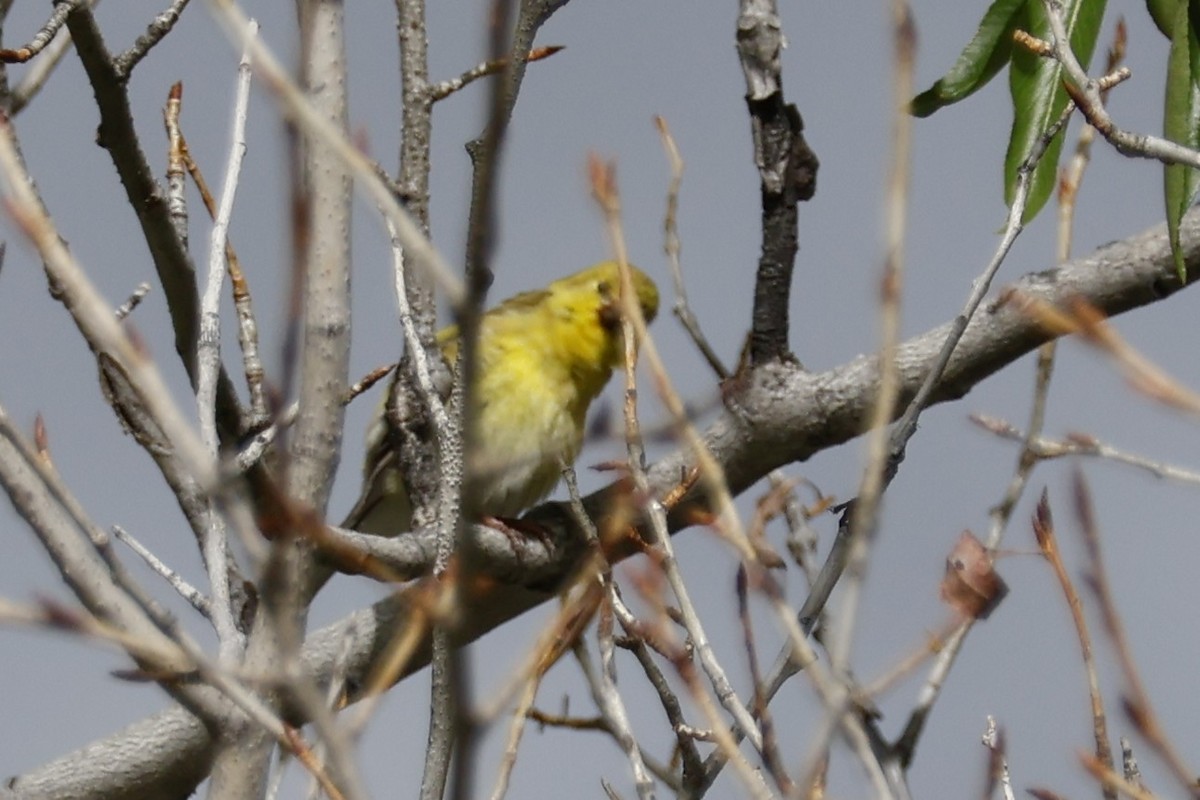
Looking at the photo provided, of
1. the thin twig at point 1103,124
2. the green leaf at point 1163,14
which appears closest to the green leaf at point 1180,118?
the green leaf at point 1163,14

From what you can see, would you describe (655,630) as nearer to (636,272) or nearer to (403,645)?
(403,645)

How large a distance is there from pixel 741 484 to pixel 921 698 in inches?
82.1

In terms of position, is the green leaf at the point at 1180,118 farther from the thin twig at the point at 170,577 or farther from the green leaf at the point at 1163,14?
the thin twig at the point at 170,577

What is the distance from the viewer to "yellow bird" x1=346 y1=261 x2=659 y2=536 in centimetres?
620

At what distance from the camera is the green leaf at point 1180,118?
2.70m

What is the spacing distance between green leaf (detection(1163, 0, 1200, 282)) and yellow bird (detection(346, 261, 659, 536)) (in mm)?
3467

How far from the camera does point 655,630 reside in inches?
111

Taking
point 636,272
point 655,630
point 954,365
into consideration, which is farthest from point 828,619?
point 636,272

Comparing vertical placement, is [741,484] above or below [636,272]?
below

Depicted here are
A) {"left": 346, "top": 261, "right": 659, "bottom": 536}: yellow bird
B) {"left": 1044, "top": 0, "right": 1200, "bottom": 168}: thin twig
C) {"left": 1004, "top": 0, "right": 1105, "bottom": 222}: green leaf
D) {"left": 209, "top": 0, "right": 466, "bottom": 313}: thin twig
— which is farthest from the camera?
{"left": 346, "top": 261, "right": 659, "bottom": 536}: yellow bird

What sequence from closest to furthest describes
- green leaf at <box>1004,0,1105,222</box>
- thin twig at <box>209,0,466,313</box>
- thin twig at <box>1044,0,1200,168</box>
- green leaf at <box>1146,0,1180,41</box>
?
1. thin twig at <box>209,0,466,313</box>
2. thin twig at <box>1044,0,1200,168</box>
3. green leaf at <box>1146,0,1180,41</box>
4. green leaf at <box>1004,0,1105,222</box>

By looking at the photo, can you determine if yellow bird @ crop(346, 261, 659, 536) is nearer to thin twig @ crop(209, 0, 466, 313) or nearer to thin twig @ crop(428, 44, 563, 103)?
thin twig @ crop(428, 44, 563, 103)

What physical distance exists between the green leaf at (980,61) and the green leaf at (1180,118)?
36 cm

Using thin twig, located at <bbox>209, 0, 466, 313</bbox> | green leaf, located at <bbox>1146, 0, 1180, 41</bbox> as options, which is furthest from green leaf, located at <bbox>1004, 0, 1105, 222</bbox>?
thin twig, located at <bbox>209, 0, 466, 313</bbox>
